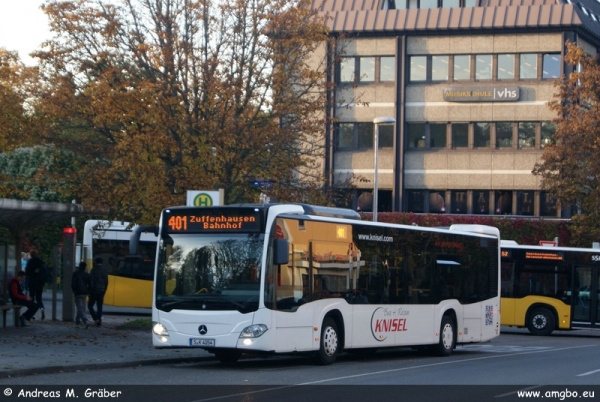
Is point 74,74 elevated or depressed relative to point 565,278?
elevated

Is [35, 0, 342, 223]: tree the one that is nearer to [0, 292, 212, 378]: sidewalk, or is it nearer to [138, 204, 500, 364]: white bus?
[0, 292, 212, 378]: sidewalk

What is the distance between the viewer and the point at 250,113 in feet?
84.4

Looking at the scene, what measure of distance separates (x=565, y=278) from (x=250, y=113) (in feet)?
40.4

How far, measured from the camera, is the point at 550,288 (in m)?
32.1

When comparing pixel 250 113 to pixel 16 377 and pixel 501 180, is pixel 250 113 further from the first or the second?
pixel 501 180

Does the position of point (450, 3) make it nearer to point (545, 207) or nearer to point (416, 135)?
point (416, 135)

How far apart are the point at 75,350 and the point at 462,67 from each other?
3748 centimetres

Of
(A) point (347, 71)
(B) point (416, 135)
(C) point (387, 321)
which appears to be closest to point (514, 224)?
(B) point (416, 135)

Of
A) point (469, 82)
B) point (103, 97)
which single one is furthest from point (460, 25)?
point (103, 97)

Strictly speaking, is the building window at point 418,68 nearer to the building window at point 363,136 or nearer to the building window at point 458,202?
the building window at point 363,136

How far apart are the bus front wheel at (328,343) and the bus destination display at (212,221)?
236cm

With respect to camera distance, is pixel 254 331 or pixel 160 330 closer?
pixel 254 331

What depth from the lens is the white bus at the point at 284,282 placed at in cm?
1666
